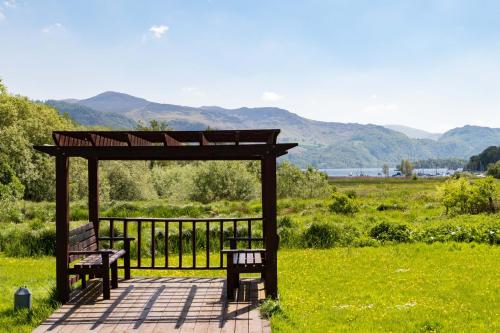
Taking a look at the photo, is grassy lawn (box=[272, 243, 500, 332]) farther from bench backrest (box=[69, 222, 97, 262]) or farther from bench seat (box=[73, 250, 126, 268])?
bench backrest (box=[69, 222, 97, 262])

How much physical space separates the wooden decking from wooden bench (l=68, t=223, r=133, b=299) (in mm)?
269

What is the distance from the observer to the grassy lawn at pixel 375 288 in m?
6.74

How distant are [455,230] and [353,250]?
363cm

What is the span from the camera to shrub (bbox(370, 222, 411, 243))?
49.6ft

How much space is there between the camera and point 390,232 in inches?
611

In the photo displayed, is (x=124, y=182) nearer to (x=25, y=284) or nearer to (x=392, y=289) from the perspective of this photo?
(x=25, y=284)

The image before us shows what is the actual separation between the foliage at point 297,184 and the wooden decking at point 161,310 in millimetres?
31415

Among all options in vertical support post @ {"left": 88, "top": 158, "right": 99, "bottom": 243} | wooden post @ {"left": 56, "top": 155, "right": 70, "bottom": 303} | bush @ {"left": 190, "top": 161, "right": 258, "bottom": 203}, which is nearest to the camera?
wooden post @ {"left": 56, "top": 155, "right": 70, "bottom": 303}

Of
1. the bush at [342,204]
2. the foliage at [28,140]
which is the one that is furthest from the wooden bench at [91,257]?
the foliage at [28,140]

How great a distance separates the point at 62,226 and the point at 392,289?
18.7ft

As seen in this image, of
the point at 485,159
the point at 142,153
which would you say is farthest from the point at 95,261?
the point at 485,159

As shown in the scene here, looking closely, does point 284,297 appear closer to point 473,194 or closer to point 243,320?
point 243,320

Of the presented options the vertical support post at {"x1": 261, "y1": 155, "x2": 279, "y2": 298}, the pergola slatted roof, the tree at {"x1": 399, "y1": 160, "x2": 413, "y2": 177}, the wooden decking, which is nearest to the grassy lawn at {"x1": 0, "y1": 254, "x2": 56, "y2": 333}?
the wooden decking

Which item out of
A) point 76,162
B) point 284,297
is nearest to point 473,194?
point 284,297
